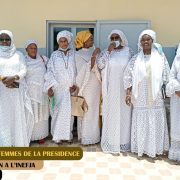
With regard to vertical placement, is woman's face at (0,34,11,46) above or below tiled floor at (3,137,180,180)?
above

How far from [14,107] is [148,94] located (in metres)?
1.87

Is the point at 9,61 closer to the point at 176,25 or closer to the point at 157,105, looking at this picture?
the point at 157,105

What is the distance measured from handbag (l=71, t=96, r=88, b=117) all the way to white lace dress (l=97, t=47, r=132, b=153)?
0.33 metres

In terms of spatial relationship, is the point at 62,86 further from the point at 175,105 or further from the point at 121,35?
the point at 175,105

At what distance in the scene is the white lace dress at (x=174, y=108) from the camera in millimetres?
3904

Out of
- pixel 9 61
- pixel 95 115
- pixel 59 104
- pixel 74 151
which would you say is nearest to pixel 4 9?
pixel 9 61

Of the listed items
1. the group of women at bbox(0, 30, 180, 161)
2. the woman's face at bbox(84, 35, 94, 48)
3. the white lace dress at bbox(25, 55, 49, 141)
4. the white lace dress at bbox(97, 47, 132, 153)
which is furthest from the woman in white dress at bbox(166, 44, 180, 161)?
the white lace dress at bbox(25, 55, 49, 141)

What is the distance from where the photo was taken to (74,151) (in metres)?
2.16

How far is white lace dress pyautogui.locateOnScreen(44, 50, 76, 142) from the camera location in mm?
4523

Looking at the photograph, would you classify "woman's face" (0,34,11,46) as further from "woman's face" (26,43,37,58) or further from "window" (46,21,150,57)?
"window" (46,21,150,57)

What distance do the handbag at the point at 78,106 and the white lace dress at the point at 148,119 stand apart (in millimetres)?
748

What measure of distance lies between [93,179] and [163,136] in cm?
123

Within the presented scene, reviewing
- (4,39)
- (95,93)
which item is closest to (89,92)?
(95,93)

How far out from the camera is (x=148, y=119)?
13.5 feet
